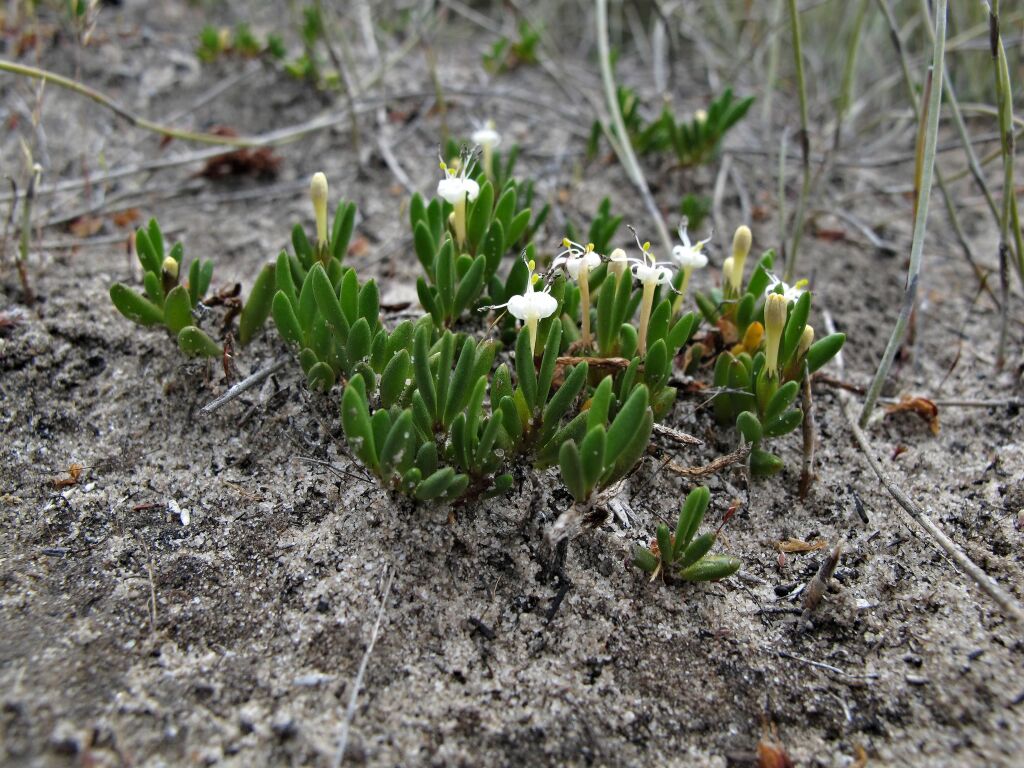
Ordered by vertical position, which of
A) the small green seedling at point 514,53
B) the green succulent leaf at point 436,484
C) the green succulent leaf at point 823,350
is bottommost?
the green succulent leaf at point 436,484

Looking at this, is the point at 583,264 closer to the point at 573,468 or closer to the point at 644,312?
the point at 644,312

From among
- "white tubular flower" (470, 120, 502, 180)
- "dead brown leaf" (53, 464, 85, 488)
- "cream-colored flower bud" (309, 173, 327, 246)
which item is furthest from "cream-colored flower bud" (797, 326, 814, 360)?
"dead brown leaf" (53, 464, 85, 488)

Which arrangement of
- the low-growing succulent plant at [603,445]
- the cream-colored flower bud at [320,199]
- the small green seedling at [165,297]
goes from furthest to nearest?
1. the cream-colored flower bud at [320,199]
2. the small green seedling at [165,297]
3. the low-growing succulent plant at [603,445]

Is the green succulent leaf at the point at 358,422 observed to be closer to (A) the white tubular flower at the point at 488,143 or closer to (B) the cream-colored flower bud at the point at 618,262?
(B) the cream-colored flower bud at the point at 618,262

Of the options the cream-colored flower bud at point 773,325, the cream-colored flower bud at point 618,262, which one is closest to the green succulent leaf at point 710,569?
the cream-colored flower bud at point 773,325

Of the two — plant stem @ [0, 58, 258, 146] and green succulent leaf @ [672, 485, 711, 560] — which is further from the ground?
plant stem @ [0, 58, 258, 146]

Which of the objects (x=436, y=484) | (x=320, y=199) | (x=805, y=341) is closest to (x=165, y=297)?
(x=320, y=199)

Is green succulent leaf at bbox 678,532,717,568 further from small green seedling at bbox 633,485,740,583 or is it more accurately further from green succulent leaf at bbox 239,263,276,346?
green succulent leaf at bbox 239,263,276,346
